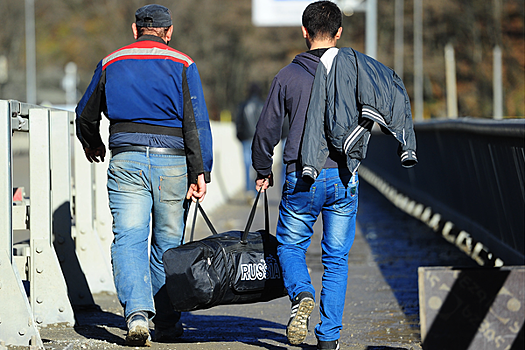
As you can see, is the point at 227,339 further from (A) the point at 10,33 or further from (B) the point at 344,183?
(A) the point at 10,33

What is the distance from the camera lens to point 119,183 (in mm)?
4867

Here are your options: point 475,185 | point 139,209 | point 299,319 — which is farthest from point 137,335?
point 475,185

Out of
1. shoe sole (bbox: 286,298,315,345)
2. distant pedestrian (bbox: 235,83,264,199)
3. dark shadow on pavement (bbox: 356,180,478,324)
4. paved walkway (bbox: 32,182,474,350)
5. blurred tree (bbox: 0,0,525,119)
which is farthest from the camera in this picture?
blurred tree (bbox: 0,0,525,119)

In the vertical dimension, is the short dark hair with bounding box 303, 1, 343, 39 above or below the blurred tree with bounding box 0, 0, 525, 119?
below

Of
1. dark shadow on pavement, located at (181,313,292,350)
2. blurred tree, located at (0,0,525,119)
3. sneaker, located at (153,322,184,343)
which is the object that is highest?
blurred tree, located at (0,0,525,119)

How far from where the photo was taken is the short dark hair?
4590 mm

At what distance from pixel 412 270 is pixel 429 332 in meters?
→ 4.73

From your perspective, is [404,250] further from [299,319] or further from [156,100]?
[299,319]

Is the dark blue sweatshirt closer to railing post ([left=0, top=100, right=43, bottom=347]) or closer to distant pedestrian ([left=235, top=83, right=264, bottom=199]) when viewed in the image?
railing post ([left=0, top=100, right=43, bottom=347])

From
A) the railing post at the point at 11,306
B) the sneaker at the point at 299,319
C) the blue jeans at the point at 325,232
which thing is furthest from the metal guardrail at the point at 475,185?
the railing post at the point at 11,306

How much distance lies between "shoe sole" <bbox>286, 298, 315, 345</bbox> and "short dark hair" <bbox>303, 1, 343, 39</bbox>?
1.38 metres

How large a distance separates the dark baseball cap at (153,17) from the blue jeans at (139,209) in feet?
2.45

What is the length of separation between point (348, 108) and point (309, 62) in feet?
1.13

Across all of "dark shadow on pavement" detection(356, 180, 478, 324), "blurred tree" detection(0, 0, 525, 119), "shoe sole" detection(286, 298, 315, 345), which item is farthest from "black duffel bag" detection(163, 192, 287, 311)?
"blurred tree" detection(0, 0, 525, 119)
